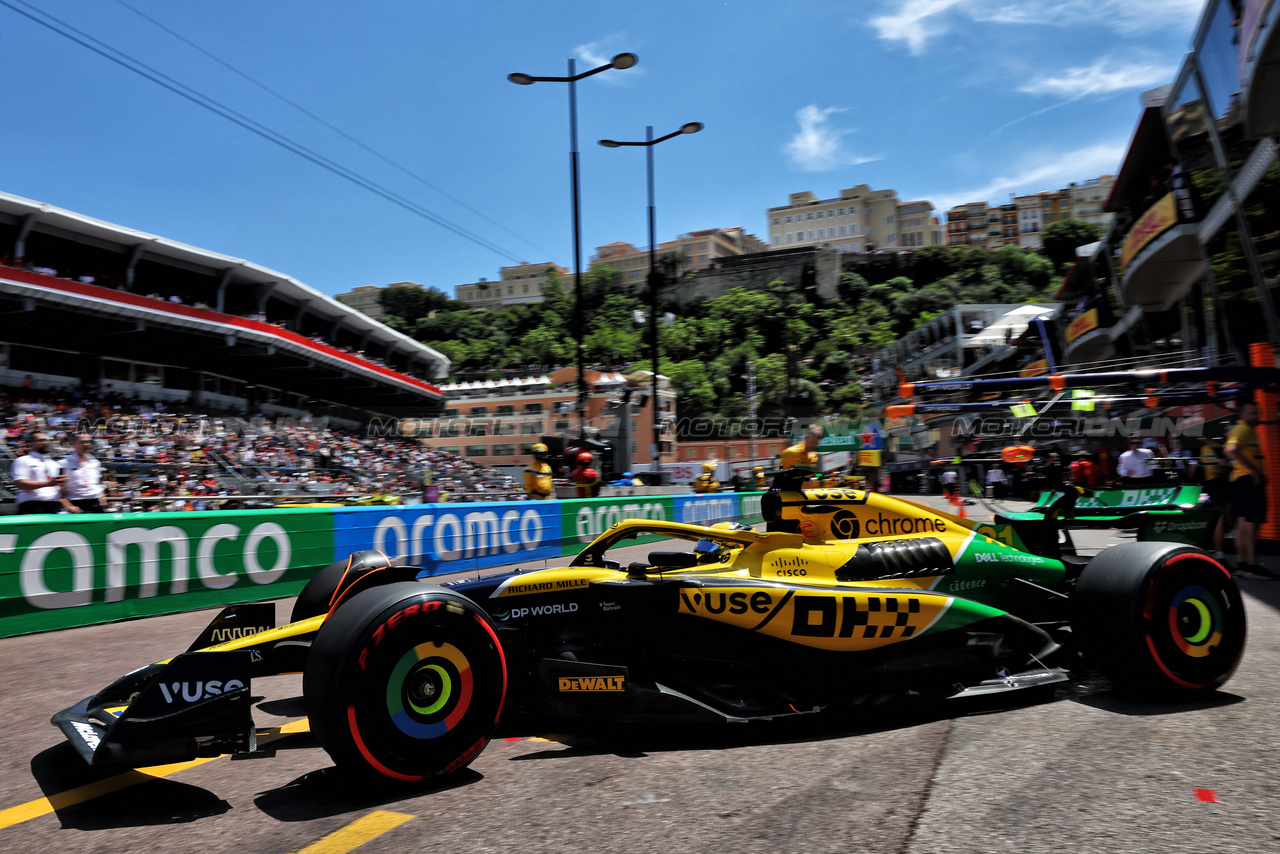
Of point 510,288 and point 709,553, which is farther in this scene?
point 510,288

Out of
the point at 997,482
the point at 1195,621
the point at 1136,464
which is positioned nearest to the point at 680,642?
the point at 1195,621

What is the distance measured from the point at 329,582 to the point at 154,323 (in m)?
26.8

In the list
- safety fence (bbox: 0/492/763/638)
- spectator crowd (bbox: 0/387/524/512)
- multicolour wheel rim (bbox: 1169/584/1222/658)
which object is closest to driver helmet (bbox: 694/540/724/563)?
multicolour wheel rim (bbox: 1169/584/1222/658)

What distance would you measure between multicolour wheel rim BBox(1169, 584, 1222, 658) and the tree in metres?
126

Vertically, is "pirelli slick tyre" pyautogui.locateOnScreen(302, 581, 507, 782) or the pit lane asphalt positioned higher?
"pirelli slick tyre" pyautogui.locateOnScreen(302, 581, 507, 782)

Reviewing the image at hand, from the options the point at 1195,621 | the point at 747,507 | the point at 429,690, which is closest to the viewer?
the point at 429,690

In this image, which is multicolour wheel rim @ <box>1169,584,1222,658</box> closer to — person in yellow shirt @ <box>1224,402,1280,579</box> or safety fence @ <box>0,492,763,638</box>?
person in yellow shirt @ <box>1224,402,1280,579</box>

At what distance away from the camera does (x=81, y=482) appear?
8.16m

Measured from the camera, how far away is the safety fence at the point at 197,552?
6.51m

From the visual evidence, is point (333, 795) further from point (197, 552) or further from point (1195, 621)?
point (197, 552)

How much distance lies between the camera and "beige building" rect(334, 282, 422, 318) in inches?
6265

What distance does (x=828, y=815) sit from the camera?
8.43 feet

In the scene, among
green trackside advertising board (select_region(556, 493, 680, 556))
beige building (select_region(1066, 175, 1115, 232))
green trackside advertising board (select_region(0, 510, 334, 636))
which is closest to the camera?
green trackside advertising board (select_region(0, 510, 334, 636))

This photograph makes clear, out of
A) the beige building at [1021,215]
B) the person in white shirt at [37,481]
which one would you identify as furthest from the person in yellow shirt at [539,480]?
the beige building at [1021,215]
